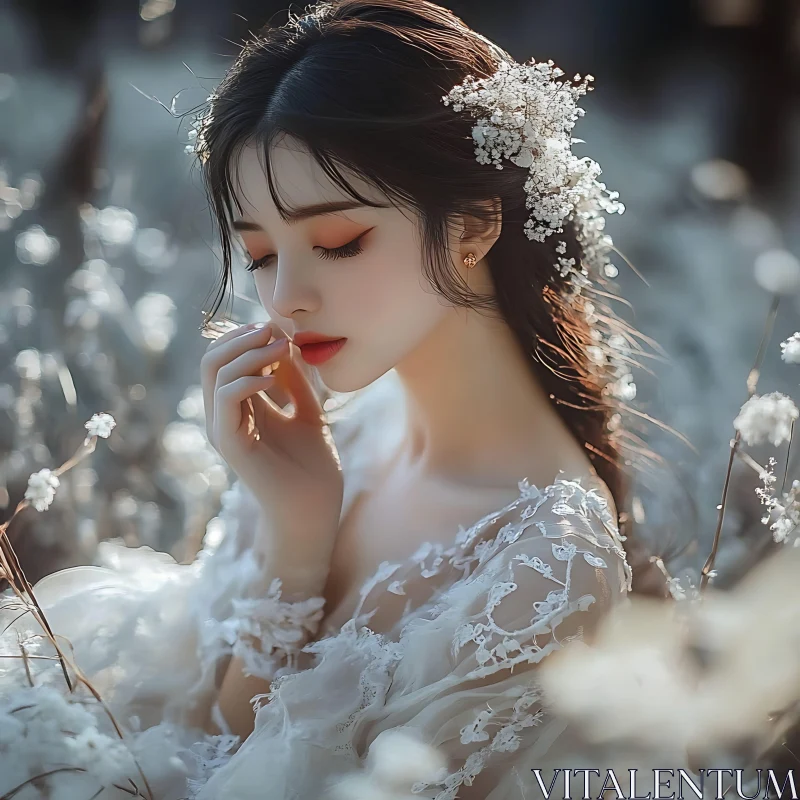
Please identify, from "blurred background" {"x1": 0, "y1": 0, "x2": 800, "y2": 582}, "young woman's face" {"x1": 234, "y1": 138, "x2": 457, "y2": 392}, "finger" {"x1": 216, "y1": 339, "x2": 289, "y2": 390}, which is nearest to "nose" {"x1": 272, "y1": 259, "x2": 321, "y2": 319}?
"young woman's face" {"x1": 234, "y1": 138, "x2": 457, "y2": 392}

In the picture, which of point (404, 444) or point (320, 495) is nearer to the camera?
point (320, 495)

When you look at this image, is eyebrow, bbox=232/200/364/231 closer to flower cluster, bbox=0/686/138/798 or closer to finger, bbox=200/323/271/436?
finger, bbox=200/323/271/436

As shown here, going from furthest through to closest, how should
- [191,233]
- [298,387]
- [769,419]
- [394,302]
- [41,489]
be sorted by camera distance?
1. [191,233]
2. [298,387]
3. [394,302]
4. [41,489]
5. [769,419]

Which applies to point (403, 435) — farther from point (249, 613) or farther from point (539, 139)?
point (539, 139)

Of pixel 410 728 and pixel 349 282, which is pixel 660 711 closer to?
pixel 410 728

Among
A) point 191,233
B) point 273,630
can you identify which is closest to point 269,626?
point 273,630

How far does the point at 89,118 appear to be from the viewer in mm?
1868

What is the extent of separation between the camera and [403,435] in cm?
Answer: 142

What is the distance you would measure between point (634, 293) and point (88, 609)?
1273mm

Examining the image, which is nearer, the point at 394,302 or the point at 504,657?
the point at 504,657

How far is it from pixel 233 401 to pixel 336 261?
0.82ft

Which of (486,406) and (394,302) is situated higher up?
(394,302)

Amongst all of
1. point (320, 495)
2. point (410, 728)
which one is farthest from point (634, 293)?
point (410, 728)

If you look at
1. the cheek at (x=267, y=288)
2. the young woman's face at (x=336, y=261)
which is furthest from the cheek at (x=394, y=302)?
the cheek at (x=267, y=288)
